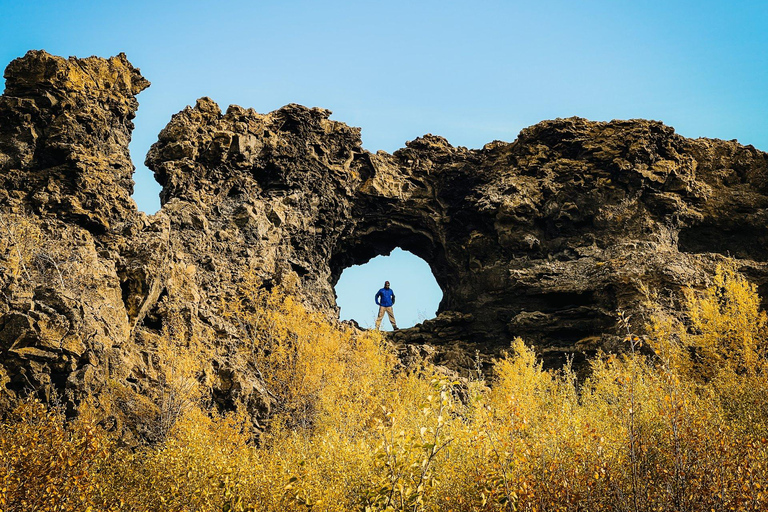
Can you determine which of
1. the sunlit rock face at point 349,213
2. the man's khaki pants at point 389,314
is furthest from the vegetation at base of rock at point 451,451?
the man's khaki pants at point 389,314

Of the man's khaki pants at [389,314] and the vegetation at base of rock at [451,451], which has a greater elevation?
the man's khaki pants at [389,314]

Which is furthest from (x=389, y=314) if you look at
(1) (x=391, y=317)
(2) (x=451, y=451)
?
(2) (x=451, y=451)

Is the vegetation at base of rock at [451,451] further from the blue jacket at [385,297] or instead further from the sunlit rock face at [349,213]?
the blue jacket at [385,297]

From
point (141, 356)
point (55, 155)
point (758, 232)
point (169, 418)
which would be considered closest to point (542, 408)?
point (169, 418)

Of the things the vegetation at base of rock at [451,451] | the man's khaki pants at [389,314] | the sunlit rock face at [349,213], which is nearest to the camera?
the vegetation at base of rock at [451,451]

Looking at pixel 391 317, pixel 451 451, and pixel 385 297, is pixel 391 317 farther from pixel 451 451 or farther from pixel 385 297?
pixel 451 451

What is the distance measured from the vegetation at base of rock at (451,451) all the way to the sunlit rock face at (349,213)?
3830 mm

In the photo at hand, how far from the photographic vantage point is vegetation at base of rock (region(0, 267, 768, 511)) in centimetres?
817

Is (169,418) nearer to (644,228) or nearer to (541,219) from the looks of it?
(541,219)

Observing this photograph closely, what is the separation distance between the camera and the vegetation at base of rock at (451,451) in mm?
8172

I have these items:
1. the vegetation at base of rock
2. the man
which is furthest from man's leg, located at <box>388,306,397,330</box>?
the vegetation at base of rock

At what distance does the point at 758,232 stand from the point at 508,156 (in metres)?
15.2

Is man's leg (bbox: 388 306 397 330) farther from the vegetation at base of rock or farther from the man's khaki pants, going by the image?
the vegetation at base of rock

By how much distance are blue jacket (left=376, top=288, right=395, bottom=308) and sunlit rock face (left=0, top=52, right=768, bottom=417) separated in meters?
2.34
